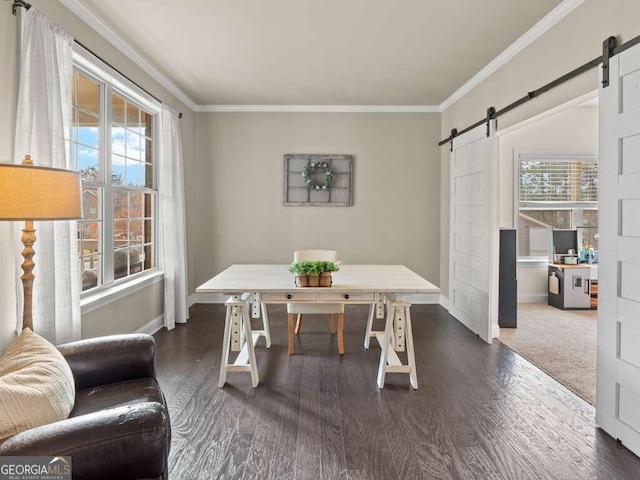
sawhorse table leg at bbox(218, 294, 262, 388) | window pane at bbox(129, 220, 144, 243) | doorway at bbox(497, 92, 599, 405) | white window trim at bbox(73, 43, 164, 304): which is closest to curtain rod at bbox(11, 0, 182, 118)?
white window trim at bbox(73, 43, 164, 304)

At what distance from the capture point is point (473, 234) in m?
4.21

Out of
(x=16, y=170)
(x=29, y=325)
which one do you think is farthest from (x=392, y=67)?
(x=29, y=325)

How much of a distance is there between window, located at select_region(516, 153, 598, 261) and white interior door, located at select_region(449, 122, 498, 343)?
58.6 inches

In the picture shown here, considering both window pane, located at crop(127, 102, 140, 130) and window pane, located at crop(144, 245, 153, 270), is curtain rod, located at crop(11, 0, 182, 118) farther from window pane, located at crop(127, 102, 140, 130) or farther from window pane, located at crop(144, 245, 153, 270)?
window pane, located at crop(144, 245, 153, 270)

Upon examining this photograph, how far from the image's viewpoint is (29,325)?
1.95 metres

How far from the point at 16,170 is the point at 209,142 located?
3882 mm

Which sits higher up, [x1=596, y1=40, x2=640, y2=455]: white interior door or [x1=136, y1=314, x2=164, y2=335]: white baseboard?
[x1=596, y1=40, x2=640, y2=455]: white interior door

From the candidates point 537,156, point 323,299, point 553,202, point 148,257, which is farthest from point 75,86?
point 553,202

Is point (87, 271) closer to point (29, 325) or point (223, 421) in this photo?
point (29, 325)

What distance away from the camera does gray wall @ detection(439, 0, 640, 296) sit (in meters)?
2.28

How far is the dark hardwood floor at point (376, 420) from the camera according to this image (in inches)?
76.2

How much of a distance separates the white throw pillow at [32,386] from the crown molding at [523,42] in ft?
11.5

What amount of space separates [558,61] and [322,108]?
299 cm

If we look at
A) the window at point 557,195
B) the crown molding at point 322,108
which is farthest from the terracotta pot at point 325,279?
the window at point 557,195
